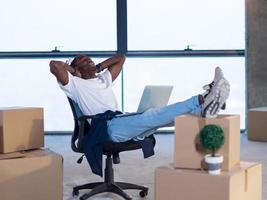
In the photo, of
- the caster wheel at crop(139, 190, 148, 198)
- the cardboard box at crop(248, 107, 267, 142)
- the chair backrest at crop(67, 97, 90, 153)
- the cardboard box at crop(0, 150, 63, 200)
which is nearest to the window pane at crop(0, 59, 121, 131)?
the cardboard box at crop(248, 107, 267, 142)

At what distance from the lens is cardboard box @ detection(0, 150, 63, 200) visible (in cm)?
297

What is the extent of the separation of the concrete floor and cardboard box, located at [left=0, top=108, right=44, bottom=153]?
506 millimetres

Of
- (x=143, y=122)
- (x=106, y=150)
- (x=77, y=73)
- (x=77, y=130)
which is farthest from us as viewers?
(x=77, y=73)

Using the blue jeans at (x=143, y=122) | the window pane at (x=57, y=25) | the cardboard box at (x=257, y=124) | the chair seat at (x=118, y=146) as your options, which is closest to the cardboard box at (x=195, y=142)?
the blue jeans at (x=143, y=122)

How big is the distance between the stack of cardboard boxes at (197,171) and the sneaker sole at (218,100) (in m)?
0.05

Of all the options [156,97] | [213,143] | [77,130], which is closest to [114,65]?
[156,97]

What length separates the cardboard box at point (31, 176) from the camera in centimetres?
297

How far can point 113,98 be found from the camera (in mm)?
3715

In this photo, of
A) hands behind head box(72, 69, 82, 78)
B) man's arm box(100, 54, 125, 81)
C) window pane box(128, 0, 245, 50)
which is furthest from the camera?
window pane box(128, 0, 245, 50)

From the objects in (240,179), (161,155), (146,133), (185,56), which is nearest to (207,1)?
(185,56)

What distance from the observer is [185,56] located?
6.52m

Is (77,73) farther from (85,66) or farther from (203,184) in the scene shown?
(203,184)

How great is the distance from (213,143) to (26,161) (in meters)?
1.24

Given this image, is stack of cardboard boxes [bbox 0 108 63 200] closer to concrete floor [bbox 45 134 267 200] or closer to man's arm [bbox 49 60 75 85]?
man's arm [bbox 49 60 75 85]
